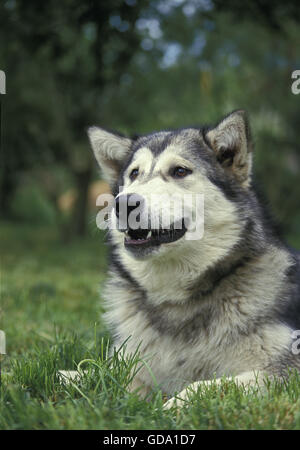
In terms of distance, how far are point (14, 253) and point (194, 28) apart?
775 centimetres

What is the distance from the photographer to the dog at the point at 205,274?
10.8 feet

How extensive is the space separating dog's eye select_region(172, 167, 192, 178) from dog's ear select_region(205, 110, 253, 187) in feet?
0.98

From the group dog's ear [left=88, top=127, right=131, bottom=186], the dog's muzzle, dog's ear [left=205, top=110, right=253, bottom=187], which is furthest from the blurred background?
the dog's muzzle

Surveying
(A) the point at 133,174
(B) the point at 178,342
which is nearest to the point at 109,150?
(A) the point at 133,174

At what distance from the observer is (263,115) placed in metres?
10.7

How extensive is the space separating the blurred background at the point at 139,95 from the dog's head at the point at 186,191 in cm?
457

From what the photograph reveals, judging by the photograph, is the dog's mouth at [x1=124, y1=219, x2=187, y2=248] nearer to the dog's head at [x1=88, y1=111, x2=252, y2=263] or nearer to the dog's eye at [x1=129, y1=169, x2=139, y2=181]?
the dog's head at [x1=88, y1=111, x2=252, y2=263]

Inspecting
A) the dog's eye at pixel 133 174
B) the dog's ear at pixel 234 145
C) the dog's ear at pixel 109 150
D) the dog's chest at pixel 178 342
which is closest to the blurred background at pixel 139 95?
the dog's ear at pixel 109 150

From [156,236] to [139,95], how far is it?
12912mm

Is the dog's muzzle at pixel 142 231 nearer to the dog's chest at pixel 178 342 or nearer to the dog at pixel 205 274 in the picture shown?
the dog at pixel 205 274

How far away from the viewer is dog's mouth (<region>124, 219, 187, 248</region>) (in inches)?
134

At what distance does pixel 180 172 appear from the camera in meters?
3.65

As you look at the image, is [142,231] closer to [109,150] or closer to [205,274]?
[205,274]
